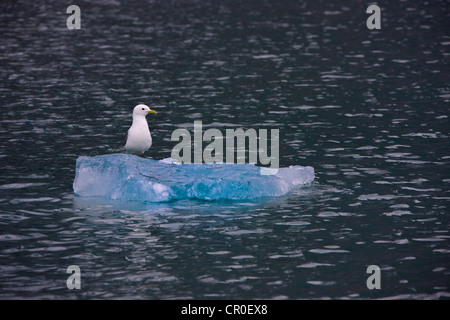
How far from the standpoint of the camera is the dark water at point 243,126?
557 inches

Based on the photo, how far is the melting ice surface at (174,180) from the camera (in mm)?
17859

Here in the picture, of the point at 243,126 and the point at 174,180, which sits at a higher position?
the point at 243,126

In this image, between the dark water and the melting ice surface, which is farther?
the melting ice surface

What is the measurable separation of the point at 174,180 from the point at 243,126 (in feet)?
24.0

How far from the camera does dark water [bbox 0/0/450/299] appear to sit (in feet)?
46.4

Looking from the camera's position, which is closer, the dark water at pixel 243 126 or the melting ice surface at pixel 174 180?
the dark water at pixel 243 126

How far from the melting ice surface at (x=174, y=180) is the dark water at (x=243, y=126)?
1.14 feet

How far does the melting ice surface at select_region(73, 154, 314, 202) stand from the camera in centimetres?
1786

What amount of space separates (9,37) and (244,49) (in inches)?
531

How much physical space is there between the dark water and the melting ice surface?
35 centimetres

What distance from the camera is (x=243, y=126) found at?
2489 cm

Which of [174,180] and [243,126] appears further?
[243,126]
